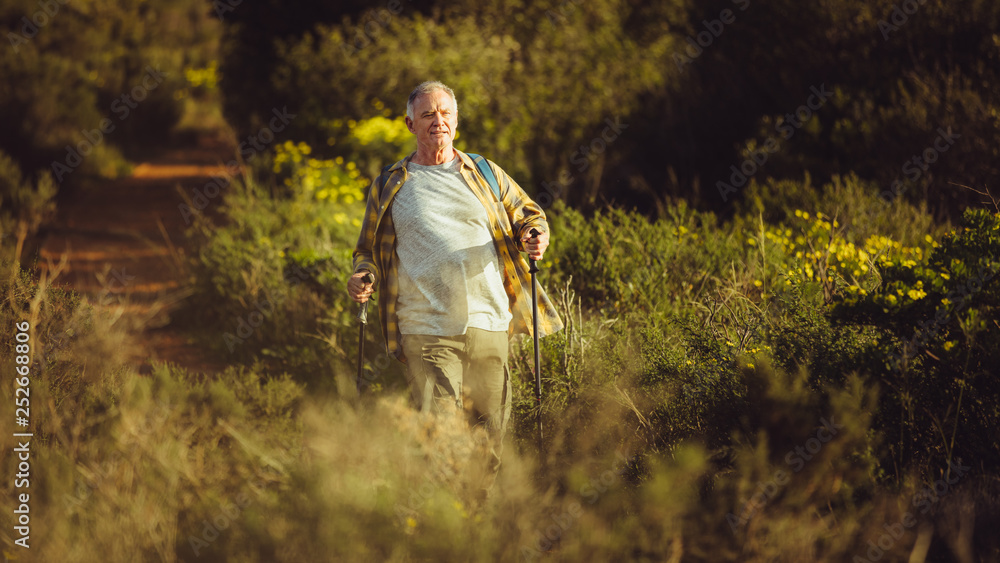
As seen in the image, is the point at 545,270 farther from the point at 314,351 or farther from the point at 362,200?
the point at 362,200

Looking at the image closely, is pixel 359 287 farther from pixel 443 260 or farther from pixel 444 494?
pixel 444 494

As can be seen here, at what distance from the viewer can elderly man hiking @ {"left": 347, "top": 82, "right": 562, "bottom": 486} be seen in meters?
3.38

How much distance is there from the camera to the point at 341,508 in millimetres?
2623

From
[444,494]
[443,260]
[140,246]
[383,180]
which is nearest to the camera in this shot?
[444,494]

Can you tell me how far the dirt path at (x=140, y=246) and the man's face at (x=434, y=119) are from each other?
72.0 inches

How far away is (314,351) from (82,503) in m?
2.73

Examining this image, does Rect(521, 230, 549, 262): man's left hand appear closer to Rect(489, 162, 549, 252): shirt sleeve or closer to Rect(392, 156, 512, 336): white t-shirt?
Rect(489, 162, 549, 252): shirt sleeve

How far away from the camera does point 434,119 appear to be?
11.1 ft

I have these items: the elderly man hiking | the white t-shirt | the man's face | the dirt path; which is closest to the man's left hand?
the elderly man hiking

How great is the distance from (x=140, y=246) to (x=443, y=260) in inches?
324

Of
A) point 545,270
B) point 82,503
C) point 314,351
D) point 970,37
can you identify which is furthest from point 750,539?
point 970,37

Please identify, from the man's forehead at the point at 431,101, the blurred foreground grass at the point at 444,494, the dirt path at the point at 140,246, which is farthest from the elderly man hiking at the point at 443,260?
the dirt path at the point at 140,246

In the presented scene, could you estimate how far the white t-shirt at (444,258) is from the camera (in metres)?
3.37

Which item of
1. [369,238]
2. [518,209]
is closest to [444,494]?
[369,238]
